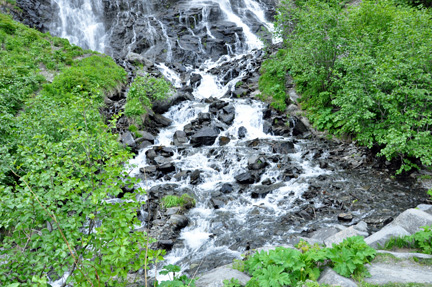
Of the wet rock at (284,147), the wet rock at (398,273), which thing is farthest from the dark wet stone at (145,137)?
the wet rock at (398,273)

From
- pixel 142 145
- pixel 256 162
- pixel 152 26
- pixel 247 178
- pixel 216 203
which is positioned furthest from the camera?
pixel 152 26

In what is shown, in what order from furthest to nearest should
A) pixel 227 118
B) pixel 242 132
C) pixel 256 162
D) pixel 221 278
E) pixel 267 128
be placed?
pixel 227 118, pixel 267 128, pixel 242 132, pixel 256 162, pixel 221 278

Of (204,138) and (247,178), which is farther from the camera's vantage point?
(204,138)

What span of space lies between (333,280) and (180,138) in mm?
12958

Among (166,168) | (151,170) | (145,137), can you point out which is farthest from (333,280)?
(145,137)

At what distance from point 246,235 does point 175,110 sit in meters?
12.7

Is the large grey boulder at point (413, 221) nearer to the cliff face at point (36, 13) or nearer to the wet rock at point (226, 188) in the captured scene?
the wet rock at point (226, 188)

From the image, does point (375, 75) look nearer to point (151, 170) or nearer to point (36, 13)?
point (151, 170)

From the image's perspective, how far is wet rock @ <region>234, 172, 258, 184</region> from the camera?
12.0 meters

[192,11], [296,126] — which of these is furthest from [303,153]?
[192,11]

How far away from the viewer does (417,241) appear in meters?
5.61

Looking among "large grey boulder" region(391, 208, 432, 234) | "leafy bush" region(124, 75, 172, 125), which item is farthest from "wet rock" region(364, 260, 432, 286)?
"leafy bush" region(124, 75, 172, 125)

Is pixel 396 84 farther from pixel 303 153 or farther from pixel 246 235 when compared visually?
pixel 246 235

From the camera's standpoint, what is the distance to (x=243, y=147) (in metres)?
15.2
